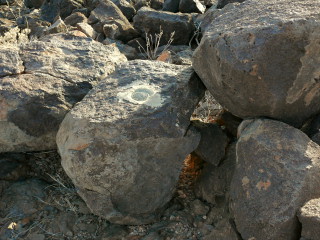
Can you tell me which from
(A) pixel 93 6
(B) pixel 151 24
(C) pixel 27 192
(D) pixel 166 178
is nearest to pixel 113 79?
(D) pixel 166 178

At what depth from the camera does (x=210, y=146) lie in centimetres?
300

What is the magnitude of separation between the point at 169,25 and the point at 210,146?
9.39ft

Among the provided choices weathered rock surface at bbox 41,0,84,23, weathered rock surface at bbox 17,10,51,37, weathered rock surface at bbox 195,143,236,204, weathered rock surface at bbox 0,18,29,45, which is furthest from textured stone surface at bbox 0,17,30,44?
weathered rock surface at bbox 195,143,236,204

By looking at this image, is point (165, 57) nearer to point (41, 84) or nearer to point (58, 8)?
point (41, 84)

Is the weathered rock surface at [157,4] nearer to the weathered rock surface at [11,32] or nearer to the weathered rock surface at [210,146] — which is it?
the weathered rock surface at [11,32]

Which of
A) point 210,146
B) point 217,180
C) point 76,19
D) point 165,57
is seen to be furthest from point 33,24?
point 217,180

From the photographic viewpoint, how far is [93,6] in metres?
6.79

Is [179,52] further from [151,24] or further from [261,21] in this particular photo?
[261,21]

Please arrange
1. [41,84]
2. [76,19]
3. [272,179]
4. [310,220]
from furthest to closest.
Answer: [76,19], [41,84], [272,179], [310,220]

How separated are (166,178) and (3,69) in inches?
58.3

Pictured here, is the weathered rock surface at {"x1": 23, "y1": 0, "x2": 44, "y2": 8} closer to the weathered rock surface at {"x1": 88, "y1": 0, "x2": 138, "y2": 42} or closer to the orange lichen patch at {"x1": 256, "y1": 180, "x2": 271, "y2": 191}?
the weathered rock surface at {"x1": 88, "y1": 0, "x2": 138, "y2": 42}

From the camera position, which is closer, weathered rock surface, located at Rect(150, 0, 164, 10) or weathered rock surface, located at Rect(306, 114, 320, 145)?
weathered rock surface, located at Rect(306, 114, 320, 145)

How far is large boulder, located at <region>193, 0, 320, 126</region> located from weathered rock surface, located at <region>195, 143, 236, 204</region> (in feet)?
1.15

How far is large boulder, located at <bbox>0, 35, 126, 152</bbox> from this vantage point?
3.11 meters
